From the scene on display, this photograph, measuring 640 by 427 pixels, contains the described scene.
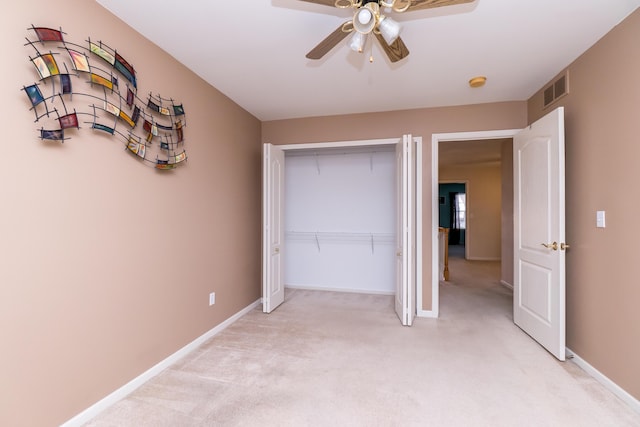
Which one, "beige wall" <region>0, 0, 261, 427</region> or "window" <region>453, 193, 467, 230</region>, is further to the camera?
"window" <region>453, 193, 467, 230</region>

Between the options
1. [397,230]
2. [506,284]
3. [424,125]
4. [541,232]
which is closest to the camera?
[541,232]

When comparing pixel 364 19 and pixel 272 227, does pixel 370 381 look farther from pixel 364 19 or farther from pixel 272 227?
pixel 364 19

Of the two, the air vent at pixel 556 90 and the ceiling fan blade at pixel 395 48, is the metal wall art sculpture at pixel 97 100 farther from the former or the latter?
the air vent at pixel 556 90

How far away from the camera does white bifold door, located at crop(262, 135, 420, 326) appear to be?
→ 3.19 m

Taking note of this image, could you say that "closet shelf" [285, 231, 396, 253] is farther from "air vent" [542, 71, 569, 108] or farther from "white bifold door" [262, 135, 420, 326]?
"air vent" [542, 71, 569, 108]

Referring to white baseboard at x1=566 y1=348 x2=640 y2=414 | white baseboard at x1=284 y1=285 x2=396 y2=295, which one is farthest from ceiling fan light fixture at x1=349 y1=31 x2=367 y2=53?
white baseboard at x1=284 y1=285 x2=396 y2=295

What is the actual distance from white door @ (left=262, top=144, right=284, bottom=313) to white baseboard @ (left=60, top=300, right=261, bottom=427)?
0.66 meters

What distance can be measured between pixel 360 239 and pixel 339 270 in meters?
0.59

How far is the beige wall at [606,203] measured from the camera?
1.91 meters

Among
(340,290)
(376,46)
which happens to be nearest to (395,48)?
(376,46)

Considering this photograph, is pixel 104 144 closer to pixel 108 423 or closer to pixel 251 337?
pixel 108 423

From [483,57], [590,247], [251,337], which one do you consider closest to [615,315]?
[590,247]

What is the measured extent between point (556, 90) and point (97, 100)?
11.9 feet

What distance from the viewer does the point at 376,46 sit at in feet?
7.38
